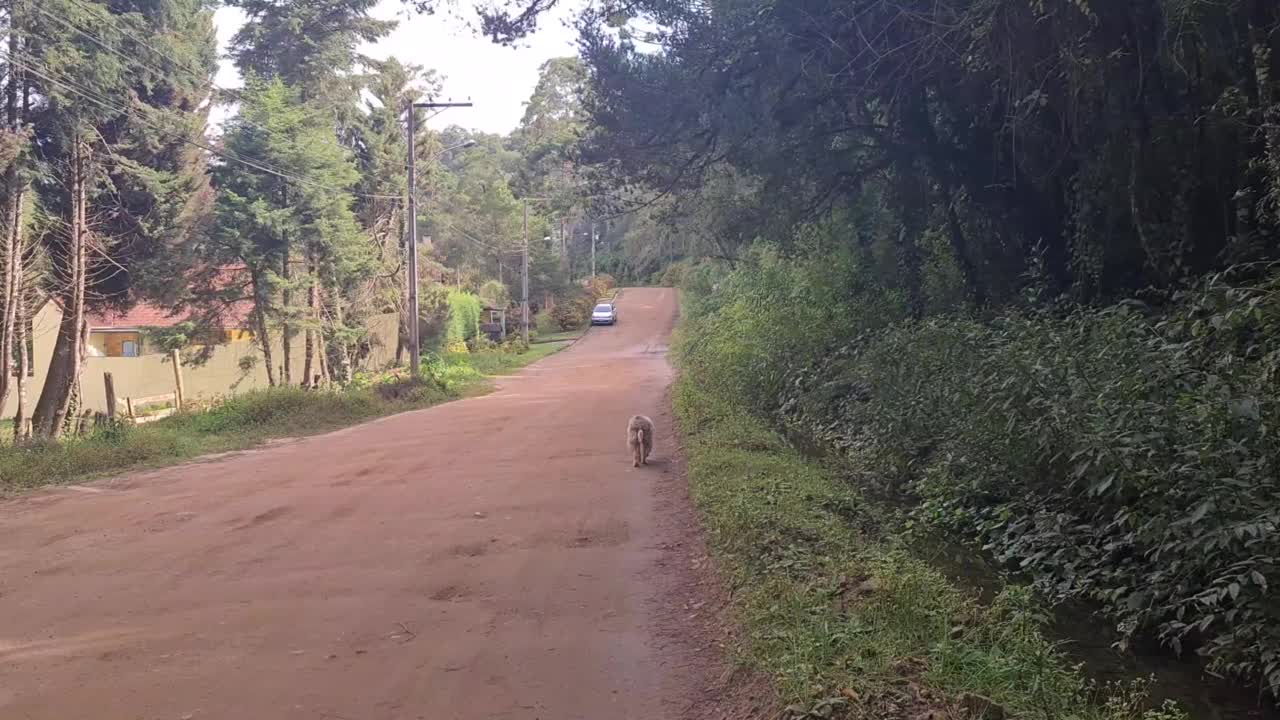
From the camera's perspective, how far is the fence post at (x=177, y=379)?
21.6 m

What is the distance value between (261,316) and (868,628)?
23.1 metres

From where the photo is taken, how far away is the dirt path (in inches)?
192

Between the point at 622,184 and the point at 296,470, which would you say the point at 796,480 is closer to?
the point at 296,470

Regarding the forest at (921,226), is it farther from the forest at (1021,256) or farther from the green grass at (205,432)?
the green grass at (205,432)

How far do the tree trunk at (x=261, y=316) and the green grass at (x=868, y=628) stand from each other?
759 inches

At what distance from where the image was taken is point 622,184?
57.0 feet

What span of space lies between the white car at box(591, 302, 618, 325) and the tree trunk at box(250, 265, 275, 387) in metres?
30.6

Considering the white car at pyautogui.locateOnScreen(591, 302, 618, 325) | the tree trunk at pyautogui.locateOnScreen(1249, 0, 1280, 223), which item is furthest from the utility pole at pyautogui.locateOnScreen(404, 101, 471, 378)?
the white car at pyautogui.locateOnScreen(591, 302, 618, 325)

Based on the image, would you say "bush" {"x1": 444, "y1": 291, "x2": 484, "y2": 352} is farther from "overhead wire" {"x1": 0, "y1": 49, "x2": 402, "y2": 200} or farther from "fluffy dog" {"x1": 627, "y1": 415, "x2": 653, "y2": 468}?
"fluffy dog" {"x1": 627, "y1": 415, "x2": 653, "y2": 468}

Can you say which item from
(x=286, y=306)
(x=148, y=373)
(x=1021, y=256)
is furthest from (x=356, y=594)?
(x=286, y=306)

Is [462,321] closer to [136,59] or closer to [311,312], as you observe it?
[311,312]

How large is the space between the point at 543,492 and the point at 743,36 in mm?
7078

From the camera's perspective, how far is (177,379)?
21875mm

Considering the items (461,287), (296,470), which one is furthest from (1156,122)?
(461,287)
